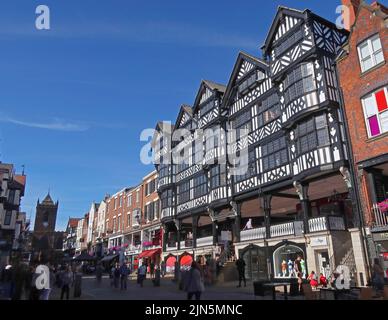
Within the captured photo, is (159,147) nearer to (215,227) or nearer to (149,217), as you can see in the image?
(149,217)

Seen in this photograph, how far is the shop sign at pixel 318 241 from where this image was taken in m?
16.7

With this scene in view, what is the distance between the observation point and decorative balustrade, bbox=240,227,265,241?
2127 centimetres

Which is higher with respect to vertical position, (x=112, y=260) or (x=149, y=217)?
(x=149, y=217)

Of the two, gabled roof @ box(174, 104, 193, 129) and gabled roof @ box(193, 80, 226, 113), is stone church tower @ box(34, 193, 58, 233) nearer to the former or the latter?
gabled roof @ box(174, 104, 193, 129)

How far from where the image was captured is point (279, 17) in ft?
70.7

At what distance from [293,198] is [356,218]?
21.4 ft

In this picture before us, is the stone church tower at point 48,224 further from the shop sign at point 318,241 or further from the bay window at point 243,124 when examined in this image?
the shop sign at point 318,241

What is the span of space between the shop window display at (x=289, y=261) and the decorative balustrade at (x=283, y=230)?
752 mm

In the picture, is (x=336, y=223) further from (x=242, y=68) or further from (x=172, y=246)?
(x=172, y=246)

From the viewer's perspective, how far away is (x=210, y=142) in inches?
1080

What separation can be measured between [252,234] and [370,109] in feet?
34.6

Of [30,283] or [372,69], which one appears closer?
[30,283]

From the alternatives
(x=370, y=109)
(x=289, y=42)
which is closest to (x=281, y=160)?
(x=370, y=109)
